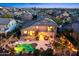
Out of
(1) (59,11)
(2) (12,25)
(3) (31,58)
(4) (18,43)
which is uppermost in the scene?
(1) (59,11)

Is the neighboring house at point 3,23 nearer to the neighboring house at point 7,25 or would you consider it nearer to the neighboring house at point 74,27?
the neighboring house at point 7,25

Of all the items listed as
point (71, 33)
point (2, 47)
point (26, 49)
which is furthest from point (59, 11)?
point (2, 47)

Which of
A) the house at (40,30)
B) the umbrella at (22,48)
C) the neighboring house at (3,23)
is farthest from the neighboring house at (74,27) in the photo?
the neighboring house at (3,23)

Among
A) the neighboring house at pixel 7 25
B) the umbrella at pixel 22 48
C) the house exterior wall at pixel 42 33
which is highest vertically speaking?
the neighboring house at pixel 7 25

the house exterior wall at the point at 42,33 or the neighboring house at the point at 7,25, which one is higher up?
the neighboring house at the point at 7,25

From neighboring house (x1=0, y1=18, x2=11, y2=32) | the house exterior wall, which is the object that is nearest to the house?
the house exterior wall

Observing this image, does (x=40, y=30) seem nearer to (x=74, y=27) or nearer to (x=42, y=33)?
(x=42, y=33)

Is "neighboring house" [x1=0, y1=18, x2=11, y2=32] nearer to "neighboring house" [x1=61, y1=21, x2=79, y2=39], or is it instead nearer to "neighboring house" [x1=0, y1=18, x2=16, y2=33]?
"neighboring house" [x1=0, y1=18, x2=16, y2=33]

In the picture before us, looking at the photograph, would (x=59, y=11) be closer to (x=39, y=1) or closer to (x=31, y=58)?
(x=39, y=1)
